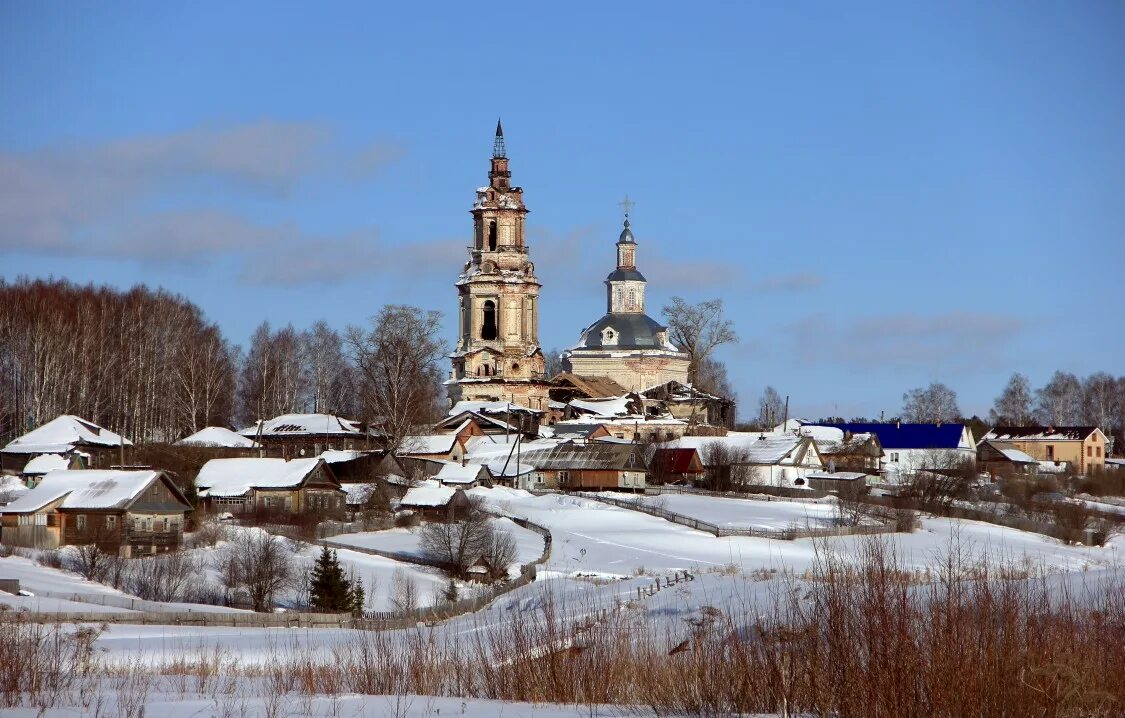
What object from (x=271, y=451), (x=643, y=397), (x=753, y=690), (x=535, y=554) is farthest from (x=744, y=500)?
(x=753, y=690)

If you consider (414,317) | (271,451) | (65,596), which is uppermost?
(414,317)

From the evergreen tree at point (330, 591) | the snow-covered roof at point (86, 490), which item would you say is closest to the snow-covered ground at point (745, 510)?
the evergreen tree at point (330, 591)

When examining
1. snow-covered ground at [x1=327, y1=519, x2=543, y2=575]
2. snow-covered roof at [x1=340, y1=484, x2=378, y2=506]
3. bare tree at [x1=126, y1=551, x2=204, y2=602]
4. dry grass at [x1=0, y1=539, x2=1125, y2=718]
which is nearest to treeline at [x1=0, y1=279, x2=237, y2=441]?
snow-covered roof at [x1=340, y1=484, x2=378, y2=506]

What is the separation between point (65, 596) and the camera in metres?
31.6

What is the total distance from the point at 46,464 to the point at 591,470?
2086 cm

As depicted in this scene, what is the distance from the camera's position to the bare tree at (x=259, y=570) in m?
35.1

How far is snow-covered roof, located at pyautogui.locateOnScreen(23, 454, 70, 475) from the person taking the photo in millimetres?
54562

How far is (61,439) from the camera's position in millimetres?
57344

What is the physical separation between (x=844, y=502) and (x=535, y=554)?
54.0ft

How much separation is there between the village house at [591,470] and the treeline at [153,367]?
8123mm

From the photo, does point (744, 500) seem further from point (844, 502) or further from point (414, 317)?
point (414, 317)

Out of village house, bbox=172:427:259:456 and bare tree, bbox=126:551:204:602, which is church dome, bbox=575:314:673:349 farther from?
bare tree, bbox=126:551:204:602

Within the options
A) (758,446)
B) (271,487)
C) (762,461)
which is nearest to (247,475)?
(271,487)

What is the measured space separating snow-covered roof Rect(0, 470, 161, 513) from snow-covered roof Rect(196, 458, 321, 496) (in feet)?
22.2
